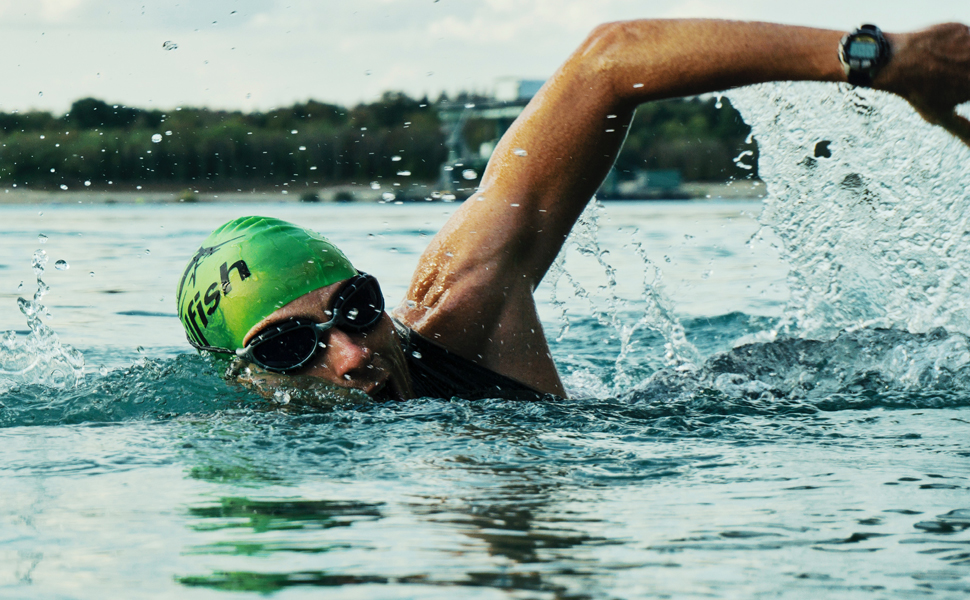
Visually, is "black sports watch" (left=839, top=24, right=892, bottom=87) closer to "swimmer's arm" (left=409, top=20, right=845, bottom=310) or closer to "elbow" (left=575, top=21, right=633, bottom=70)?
"swimmer's arm" (left=409, top=20, right=845, bottom=310)

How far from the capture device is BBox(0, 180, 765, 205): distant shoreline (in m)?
24.8

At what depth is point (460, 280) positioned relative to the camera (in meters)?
3.09

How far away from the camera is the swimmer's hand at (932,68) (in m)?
2.15

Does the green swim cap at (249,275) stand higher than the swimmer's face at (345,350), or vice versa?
the green swim cap at (249,275)

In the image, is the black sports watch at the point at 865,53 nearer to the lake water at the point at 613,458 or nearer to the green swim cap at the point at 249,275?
the lake water at the point at 613,458

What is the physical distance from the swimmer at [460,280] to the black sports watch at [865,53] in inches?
19.6

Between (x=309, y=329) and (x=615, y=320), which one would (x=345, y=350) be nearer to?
(x=309, y=329)

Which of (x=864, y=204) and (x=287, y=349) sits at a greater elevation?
(x=864, y=204)

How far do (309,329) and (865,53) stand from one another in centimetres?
163

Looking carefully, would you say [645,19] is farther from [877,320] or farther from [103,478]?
[877,320]

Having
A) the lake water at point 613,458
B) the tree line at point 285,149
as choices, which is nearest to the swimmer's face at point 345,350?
the lake water at point 613,458

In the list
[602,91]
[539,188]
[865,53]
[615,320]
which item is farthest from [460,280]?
[615,320]

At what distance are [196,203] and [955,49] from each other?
25.6 m

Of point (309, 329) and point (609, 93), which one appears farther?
point (309, 329)
